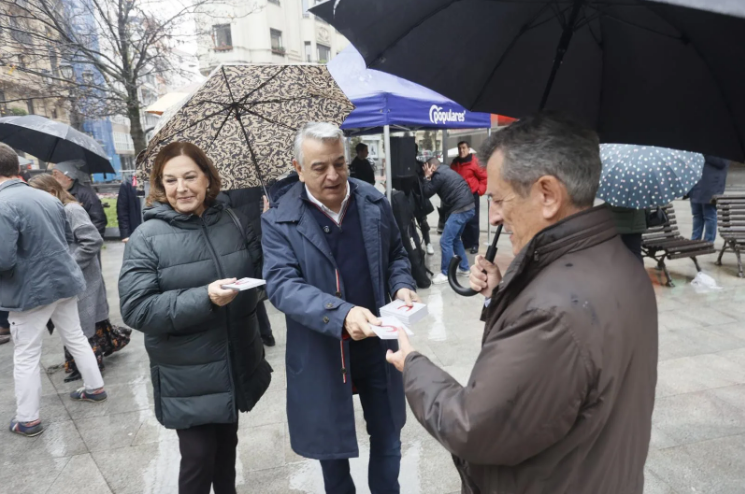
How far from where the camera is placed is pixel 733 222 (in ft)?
20.8

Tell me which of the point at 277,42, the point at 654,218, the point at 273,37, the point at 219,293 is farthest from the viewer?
the point at 277,42

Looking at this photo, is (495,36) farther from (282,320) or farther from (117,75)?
(117,75)

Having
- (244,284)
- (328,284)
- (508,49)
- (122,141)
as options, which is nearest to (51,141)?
(244,284)

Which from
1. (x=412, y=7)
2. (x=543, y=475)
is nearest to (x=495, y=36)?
(x=412, y=7)

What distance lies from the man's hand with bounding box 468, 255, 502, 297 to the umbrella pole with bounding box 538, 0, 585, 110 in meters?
0.73

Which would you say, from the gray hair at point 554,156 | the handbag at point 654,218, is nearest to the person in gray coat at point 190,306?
the gray hair at point 554,156

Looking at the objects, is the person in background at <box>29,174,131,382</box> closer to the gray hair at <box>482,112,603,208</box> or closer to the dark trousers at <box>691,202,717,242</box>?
the gray hair at <box>482,112,603,208</box>

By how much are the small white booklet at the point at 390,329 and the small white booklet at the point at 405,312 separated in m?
0.03

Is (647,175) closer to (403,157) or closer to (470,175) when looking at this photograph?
(403,157)

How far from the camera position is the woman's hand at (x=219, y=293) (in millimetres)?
2006

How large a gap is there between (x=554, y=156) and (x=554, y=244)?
0.72ft

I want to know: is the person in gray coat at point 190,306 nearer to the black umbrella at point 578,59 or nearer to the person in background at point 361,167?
the black umbrella at point 578,59

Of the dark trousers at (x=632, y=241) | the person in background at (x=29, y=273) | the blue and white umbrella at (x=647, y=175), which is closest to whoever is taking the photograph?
the person in background at (x=29, y=273)

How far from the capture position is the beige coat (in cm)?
103
